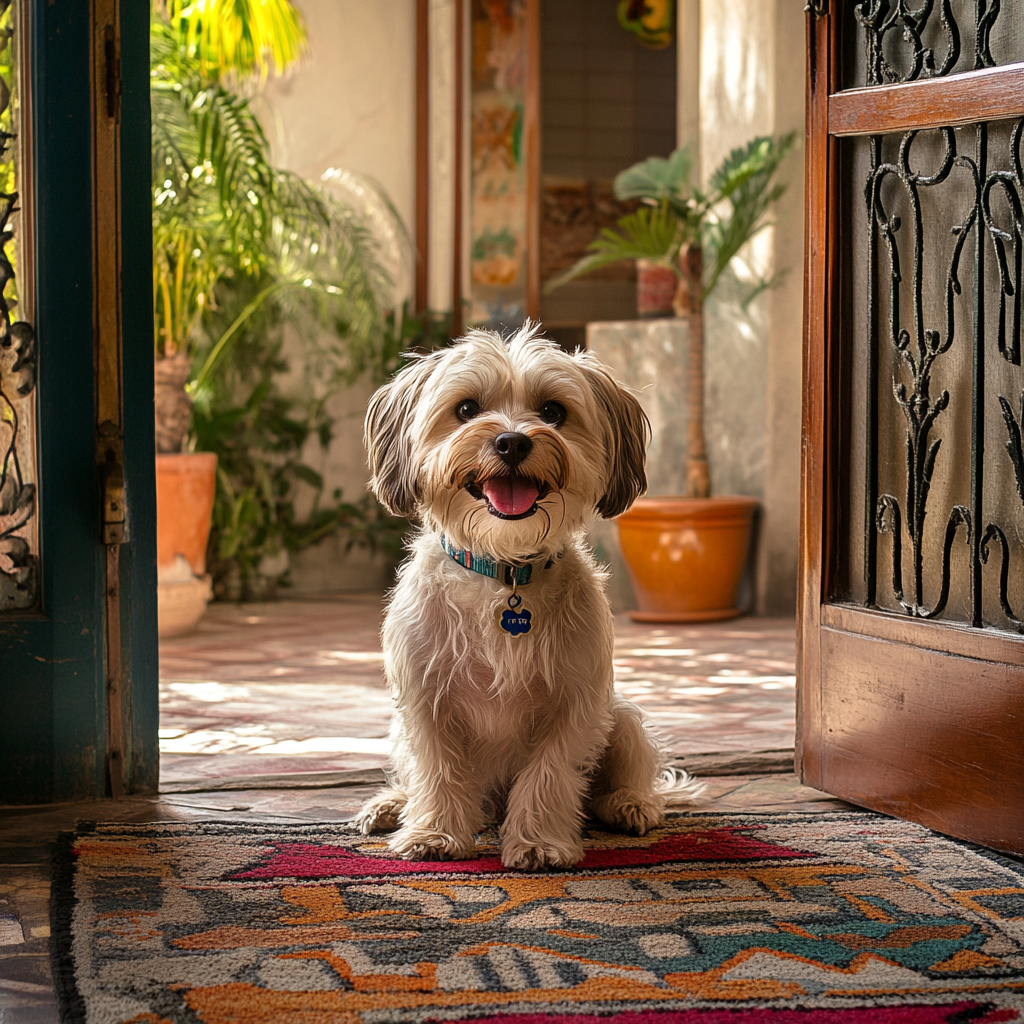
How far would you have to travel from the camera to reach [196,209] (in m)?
5.70

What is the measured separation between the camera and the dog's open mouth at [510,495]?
2346 millimetres

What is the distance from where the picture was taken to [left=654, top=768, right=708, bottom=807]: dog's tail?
9.76 feet

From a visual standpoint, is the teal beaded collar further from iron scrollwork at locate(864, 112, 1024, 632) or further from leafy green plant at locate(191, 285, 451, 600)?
leafy green plant at locate(191, 285, 451, 600)

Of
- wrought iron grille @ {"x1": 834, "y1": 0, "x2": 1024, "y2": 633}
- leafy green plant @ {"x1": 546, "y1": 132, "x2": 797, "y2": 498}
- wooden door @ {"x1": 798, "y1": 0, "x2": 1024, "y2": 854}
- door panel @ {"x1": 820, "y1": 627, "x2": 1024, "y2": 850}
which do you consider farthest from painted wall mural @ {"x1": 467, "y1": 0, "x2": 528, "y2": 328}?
door panel @ {"x1": 820, "y1": 627, "x2": 1024, "y2": 850}

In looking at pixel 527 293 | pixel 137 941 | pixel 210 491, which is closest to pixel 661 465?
pixel 527 293

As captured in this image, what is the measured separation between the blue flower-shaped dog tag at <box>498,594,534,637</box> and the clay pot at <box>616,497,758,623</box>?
3.50 meters

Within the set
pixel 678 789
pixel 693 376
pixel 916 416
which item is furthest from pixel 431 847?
pixel 693 376

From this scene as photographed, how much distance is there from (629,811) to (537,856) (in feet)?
1.15

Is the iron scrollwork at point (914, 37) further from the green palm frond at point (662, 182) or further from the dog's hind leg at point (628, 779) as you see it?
the green palm frond at point (662, 182)

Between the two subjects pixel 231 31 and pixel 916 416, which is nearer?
pixel 916 416

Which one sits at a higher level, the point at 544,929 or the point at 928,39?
the point at 928,39

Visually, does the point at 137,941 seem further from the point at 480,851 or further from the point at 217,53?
the point at 217,53

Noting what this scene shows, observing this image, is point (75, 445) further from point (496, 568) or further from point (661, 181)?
point (661, 181)

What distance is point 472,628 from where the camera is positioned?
2502mm
